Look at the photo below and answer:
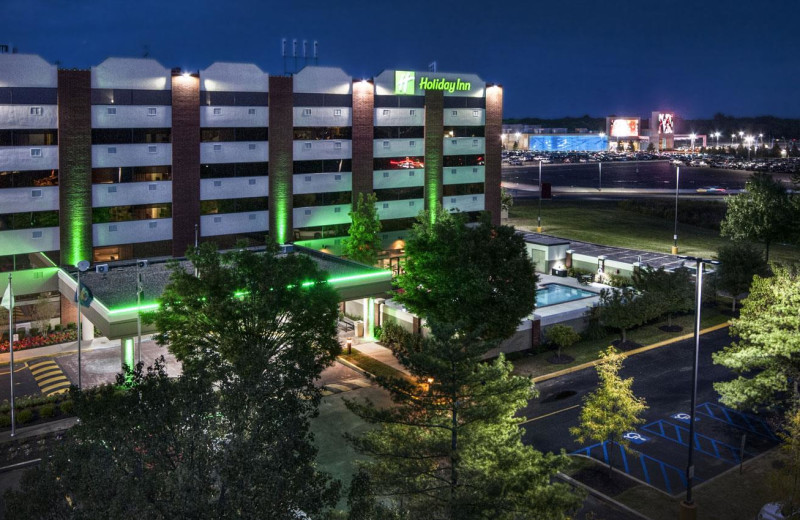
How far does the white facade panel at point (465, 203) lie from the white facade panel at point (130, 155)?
26694 millimetres

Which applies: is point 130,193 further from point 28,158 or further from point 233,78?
point 233,78

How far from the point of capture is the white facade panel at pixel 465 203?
69.3 metres

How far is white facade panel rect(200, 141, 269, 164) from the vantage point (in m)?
55.6

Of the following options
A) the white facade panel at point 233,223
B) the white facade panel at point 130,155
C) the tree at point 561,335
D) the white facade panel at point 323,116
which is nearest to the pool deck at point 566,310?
the tree at point 561,335

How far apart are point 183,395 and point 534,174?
187441 mm

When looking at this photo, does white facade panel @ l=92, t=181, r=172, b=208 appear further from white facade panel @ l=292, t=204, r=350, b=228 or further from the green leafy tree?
the green leafy tree

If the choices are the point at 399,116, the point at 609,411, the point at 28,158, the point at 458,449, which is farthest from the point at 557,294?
the point at 28,158

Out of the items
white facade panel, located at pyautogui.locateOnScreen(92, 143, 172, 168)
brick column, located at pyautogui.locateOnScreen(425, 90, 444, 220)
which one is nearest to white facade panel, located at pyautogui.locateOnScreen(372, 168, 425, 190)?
brick column, located at pyautogui.locateOnScreen(425, 90, 444, 220)

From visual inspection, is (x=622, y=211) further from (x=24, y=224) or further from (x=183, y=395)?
(x=183, y=395)

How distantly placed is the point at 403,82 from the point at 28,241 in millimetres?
33276

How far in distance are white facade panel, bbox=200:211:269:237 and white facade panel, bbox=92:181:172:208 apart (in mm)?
3508

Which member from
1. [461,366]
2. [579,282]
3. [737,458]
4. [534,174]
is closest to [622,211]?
[579,282]

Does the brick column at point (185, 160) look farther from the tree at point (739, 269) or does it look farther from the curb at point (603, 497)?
the tree at point (739, 269)

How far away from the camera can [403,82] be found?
6456 cm
